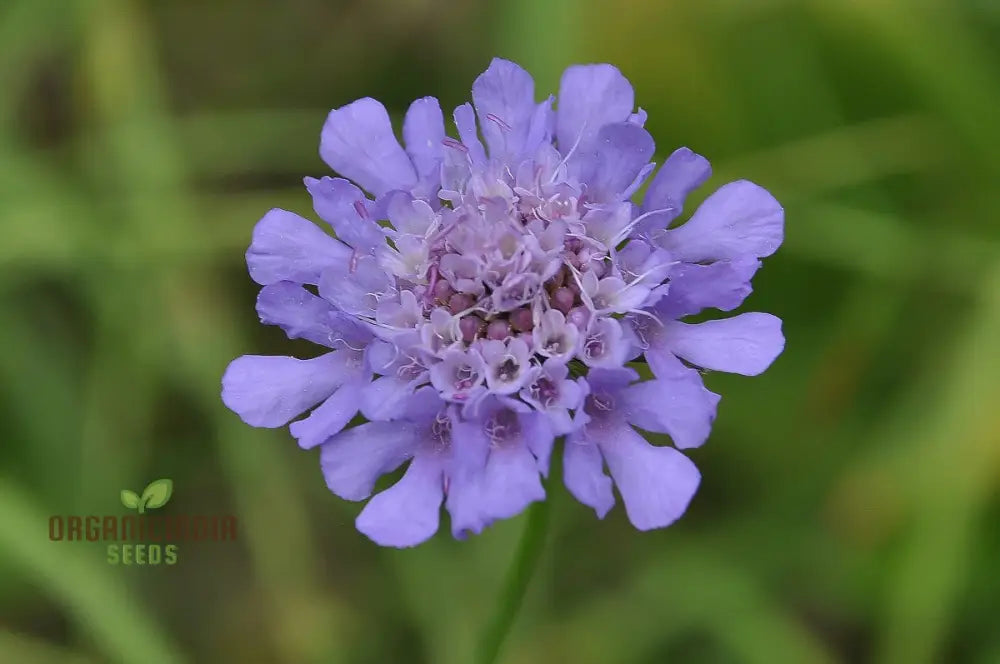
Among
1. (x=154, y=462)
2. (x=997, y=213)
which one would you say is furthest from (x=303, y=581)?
(x=997, y=213)

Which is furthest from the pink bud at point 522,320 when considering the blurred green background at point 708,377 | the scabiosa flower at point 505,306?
the blurred green background at point 708,377

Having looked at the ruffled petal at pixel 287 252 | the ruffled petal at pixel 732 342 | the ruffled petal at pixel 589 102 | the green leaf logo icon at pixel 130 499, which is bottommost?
the green leaf logo icon at pixel 130 499

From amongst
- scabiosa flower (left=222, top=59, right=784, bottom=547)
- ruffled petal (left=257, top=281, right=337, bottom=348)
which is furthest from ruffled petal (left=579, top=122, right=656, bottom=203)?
ruffled petal (left=257, top=281, right=337, bottom=348)

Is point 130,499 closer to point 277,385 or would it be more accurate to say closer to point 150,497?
point 150,497

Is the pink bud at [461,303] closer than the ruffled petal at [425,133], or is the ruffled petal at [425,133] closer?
the pink bud at [461,303]

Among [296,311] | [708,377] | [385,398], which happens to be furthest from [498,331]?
[708,377]

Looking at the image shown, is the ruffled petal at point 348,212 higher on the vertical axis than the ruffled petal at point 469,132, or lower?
lower

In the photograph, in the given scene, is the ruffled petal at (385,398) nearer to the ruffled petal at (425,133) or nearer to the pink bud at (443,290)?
the pink bud at (443,290)

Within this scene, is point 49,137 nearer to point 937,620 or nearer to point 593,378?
point 593,378
